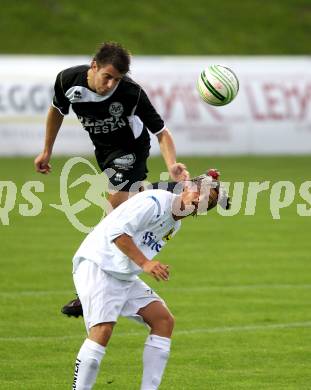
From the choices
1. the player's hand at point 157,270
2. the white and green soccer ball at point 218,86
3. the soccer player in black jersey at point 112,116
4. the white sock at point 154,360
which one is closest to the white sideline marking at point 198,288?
the soccer player in black jersey at point 112,116

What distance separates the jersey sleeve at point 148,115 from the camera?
9.88 meters

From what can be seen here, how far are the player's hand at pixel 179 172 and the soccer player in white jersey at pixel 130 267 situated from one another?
0.30 meters

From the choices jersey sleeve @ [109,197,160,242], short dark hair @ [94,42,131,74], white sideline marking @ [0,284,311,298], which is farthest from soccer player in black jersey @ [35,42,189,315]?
white sideline marking @ [0,284,311,298]

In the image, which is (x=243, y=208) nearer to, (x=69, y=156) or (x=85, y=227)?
(x=85, y=227)

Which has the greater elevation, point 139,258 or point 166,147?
point 166,147

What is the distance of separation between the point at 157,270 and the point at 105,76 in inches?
78.6

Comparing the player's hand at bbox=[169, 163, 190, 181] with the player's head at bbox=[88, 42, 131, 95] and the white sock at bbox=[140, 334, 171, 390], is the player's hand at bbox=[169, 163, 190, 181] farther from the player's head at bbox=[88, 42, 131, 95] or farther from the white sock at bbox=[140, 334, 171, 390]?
the white sock at bbox=[140, 334, 171, 390]

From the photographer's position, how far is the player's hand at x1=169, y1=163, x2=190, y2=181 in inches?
330

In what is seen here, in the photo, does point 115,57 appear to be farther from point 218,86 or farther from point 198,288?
point 198,288

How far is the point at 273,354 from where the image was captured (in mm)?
10609

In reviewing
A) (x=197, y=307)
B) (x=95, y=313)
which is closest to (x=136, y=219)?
(x=95, y=313)

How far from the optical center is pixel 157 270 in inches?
299

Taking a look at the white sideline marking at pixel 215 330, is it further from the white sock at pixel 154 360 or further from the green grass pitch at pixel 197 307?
the white sock at pixel 154 360

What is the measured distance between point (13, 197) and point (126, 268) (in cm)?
1446
